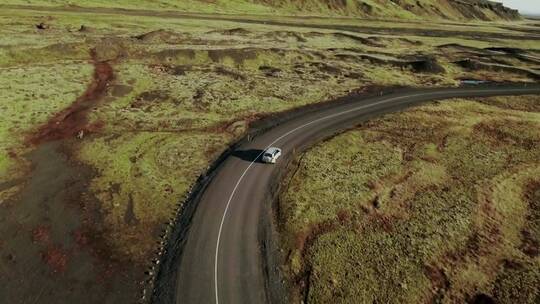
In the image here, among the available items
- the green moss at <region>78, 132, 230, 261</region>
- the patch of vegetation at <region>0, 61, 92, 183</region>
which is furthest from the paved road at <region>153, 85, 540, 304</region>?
the patch of vegetation at <region>0, 61, 92, 183</region>

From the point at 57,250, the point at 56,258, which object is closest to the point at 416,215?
the point at 56,258

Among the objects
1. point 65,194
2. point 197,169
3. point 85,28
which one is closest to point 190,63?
point 85,28

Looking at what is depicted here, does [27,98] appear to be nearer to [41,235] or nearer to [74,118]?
[74,118]

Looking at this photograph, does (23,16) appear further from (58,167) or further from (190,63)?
(58,167)

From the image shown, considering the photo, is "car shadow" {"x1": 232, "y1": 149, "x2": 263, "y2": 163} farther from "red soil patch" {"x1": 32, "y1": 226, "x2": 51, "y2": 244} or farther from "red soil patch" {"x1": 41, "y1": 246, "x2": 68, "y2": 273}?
"red soil patch" {"x1": 41, "y1": 246, "x2": 68, "y2": 273}

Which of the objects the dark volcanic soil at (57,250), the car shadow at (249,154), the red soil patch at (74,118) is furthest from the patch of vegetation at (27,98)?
the car shadow at (249,154)

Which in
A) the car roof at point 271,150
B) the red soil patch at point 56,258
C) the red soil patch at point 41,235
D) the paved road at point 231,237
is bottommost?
the red soil patch at point 56,258

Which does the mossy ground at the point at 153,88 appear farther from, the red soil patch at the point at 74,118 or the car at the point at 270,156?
the car at the point at 270,156
